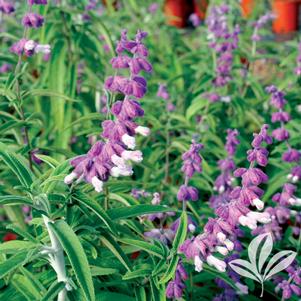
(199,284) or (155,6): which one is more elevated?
(155,6)

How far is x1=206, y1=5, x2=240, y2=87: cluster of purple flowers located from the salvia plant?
0.01m

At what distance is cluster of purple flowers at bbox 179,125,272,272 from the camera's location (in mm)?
1964

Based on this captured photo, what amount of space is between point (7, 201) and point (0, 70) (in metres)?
2.85

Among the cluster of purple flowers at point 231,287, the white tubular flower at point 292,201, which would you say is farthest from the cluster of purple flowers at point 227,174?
the cluster of purple flowers at point 231,287

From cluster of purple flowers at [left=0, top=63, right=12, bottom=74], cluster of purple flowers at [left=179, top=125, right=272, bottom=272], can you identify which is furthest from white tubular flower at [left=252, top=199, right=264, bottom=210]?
cluster of purple flowers at [left=0, top=63, right=12, bottom=74]

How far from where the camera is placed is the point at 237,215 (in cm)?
197

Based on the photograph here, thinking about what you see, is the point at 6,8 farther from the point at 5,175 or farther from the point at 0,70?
the point at 0,70

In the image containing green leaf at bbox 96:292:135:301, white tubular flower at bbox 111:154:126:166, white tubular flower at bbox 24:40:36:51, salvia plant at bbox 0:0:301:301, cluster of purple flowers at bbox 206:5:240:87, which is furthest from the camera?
cluster of purple flowers at bbox 206:5:240:87

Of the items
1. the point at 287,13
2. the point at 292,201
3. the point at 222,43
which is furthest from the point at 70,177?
the point at 287,13

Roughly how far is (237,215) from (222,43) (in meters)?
2.53

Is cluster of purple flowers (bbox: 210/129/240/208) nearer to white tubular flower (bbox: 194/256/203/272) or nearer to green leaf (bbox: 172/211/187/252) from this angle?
green leaf (bbox: 172/211/187/252)

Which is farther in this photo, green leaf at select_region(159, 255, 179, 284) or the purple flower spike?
the purple flower spike

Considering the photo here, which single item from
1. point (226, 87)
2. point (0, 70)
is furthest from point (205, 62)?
point (0, 70)

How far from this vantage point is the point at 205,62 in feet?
16.2
